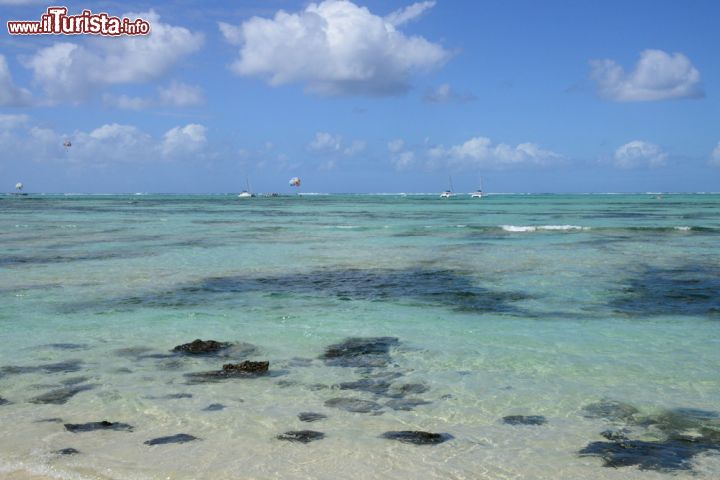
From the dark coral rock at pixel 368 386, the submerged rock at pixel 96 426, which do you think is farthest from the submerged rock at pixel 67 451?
the dark coral rock at pixel 368 386

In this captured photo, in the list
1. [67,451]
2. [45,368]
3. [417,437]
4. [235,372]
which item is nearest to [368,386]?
[417,437]

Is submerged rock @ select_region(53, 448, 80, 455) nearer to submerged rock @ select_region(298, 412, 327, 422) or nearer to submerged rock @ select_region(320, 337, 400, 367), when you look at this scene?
submerged rock @ select_region(298, 412, 327, 422)

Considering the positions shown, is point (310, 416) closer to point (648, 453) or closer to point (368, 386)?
point (368, 386)

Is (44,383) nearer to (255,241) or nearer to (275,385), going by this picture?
(275,385)

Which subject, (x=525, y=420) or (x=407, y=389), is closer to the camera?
(x=525, y=420)

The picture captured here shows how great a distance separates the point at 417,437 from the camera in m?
6.71

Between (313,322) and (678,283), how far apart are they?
1080cm

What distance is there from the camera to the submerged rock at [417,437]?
21.7 feet

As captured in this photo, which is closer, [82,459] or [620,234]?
[82,459]

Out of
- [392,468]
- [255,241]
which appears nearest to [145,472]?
[392,468]

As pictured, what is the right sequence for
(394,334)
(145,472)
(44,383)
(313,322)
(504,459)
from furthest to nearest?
(313,322), (394,334), (44,383), (504,459), (145,472)

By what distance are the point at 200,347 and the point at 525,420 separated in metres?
5.31

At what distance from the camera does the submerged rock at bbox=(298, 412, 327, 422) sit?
23.7ft

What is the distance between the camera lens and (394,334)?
11.4 m
